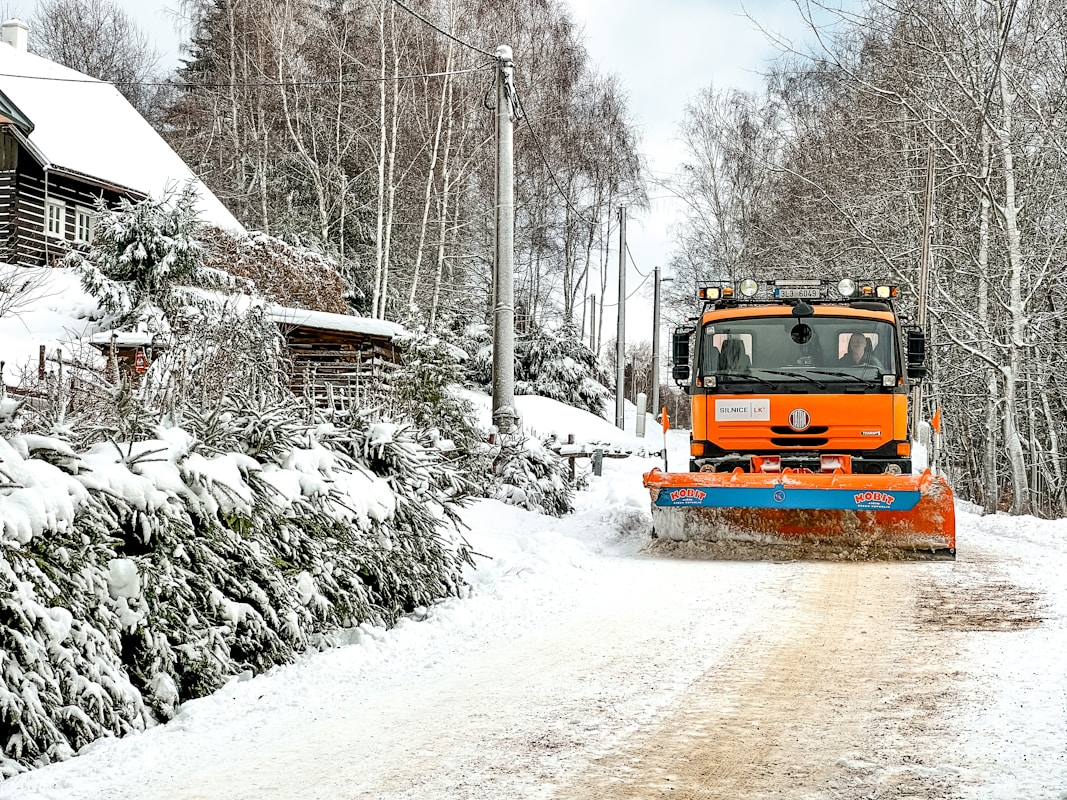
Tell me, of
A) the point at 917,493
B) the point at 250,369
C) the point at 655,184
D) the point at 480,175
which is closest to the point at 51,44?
the point at 480,175

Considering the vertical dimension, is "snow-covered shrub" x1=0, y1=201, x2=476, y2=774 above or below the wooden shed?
below

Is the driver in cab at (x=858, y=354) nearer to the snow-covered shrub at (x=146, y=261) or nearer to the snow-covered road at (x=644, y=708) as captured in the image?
the snow-covered road at (x=644, y=708)

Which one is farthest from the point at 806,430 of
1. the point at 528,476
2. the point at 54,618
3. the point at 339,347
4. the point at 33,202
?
the point at 33,202

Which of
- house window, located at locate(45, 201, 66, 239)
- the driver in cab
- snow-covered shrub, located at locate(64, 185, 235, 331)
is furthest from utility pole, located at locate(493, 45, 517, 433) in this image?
house window, located at locate(45, 201, 66, 239)

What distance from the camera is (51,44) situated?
49406 millimetres

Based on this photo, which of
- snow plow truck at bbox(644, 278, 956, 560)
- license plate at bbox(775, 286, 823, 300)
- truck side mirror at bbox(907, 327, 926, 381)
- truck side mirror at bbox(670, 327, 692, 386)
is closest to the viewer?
snow plow truck at bbox(644, 278, 956, 560)

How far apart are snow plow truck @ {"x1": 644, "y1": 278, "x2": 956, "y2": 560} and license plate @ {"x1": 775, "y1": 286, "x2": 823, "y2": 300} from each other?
0.44 metres

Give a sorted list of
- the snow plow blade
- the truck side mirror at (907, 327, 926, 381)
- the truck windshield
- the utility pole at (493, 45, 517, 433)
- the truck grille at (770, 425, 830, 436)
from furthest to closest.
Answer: the utility pole at (493, 45, 517, 433), the truck side mirror at (907, 327, 926, 381), the truck windshield, the truck grille at (770, 425, 830, 436), the snow plow blade

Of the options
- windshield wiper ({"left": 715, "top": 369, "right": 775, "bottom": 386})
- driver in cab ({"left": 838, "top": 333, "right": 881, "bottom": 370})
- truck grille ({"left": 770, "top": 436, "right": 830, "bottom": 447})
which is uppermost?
driver in cab ({"left": 838, "top": 333, "right": 881, "bottom": 370})

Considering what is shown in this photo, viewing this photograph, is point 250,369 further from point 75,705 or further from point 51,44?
point 51,44

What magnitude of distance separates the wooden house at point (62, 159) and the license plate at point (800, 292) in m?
18.8

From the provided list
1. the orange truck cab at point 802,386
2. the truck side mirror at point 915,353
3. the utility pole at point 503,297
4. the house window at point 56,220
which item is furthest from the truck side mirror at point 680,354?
the house window at point 56,220

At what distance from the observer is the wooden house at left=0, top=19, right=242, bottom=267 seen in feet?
92.1

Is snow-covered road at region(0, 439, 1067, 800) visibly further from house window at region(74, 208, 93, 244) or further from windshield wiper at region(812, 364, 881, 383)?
house window at region(74, 208, 93, 244)
